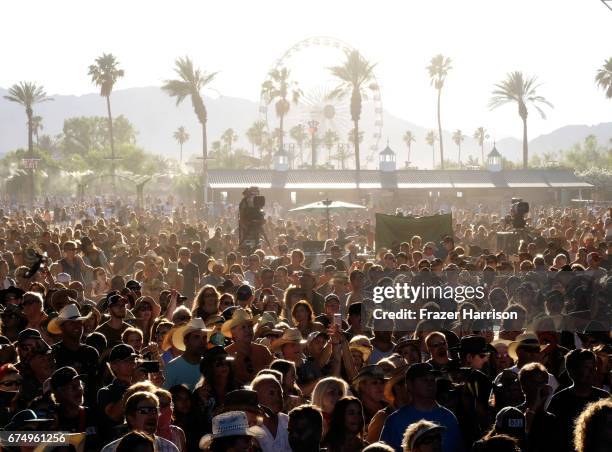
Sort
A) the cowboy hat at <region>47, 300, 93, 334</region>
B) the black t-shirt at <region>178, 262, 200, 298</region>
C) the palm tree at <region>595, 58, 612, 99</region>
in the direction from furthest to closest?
1. the palm tree at <region>595, 58, 612, 99</region>
2. the black t-shirt at <region>178, 262, 200, 298</region>
3. the cowboy hat at <region>47, 300, 93, 334</region>

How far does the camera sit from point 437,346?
8.48 m

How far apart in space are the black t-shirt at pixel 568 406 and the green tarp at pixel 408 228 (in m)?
14.4

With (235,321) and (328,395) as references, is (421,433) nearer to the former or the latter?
(328,395)

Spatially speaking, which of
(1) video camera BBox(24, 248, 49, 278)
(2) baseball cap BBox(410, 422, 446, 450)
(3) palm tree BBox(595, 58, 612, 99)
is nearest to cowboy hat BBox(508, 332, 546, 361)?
(2) baseball cap BBox(410, 422, 446, 450)

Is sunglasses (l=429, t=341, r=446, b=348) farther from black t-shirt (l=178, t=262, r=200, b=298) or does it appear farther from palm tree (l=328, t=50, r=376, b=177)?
palm tree (l=328, t=50, r=376, b=177)

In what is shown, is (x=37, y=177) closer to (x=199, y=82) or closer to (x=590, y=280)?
(x=199, y=82)

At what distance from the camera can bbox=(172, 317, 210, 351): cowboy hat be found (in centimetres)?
887

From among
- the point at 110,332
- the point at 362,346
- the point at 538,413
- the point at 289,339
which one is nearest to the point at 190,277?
the point at 110,332

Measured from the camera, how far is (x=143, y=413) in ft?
20.6

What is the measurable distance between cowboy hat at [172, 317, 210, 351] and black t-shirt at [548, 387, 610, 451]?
10.3 feet

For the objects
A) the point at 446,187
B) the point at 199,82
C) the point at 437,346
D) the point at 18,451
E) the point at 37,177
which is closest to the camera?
the point at 18,451

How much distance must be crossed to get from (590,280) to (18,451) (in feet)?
28.6

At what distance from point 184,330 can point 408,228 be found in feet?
44.5

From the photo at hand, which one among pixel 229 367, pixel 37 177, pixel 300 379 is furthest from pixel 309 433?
pixel 37 177
